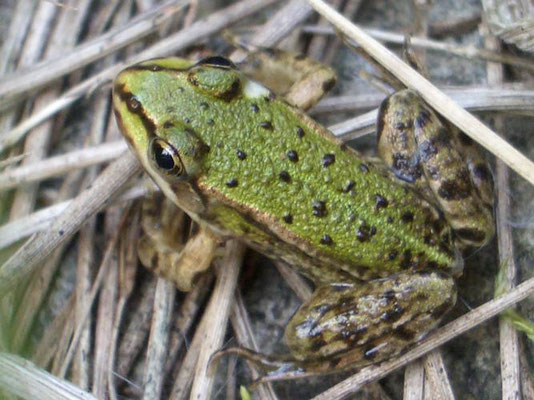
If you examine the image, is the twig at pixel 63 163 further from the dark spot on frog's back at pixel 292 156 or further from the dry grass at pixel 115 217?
the dark spot on frog's back at pixel 292 156

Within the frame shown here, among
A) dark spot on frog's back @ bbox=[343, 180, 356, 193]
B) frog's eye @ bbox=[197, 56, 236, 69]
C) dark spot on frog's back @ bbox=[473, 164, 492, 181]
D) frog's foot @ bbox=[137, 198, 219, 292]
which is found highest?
frog's eye @ bbox=[197, 56, 236, 69]

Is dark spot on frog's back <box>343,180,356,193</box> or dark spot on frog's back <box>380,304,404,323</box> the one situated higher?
dark spot on frog's back <box>343,180,356,193</box>

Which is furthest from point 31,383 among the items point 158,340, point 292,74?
point 292,74

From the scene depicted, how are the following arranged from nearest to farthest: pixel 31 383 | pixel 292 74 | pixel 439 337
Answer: pixel 31 383
pixel 439 337
pixel 292 74

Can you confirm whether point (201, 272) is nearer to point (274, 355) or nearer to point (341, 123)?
point (274, 355)

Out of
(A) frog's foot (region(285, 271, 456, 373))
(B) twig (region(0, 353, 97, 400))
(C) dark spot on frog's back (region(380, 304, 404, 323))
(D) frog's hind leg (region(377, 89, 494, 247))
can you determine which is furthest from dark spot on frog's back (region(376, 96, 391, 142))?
(B) twig (region(0, 353, 97, 400))

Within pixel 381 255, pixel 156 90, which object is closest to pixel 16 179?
pixel 156 90

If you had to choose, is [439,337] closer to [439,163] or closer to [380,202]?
[380,202]

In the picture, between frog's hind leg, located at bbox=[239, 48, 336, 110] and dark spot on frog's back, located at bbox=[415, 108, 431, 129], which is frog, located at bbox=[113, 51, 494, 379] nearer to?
dark spot on frog's back, located at bbox=[415, 108, 431, 129]
